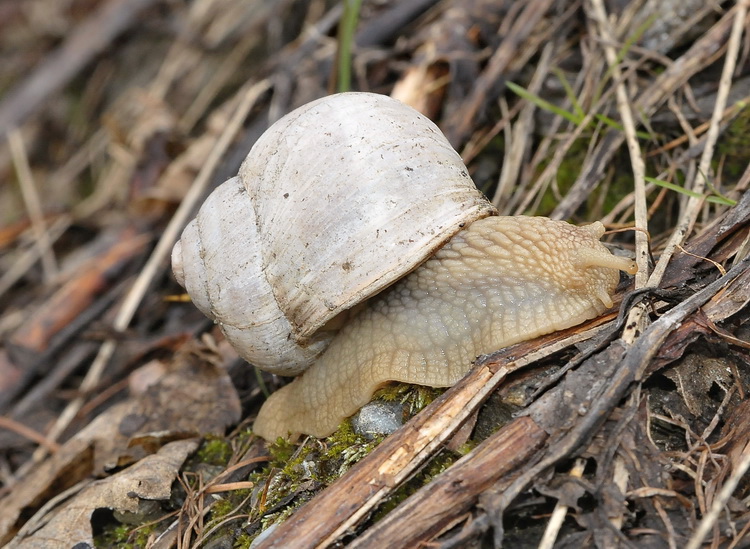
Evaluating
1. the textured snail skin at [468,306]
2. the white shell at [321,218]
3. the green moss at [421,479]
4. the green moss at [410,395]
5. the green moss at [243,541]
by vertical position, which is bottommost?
the green moss at [243,541]

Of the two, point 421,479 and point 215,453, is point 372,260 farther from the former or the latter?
point 215,453

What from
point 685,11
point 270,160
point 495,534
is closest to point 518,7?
point 685,11

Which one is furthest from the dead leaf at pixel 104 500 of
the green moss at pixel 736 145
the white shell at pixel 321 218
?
the green moss at pixel 736 145

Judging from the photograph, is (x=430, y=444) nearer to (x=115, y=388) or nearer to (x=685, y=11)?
Result: (x=115, y=388)

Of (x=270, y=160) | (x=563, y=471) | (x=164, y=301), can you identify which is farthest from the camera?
(x=164, y=301)

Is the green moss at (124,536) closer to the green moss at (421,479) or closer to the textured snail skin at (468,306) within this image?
the textured snail skin at (468,306)

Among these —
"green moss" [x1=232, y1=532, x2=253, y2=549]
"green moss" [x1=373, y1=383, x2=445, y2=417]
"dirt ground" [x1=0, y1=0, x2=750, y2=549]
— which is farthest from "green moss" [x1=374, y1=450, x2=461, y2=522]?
"green moss" [x1=232, y1=532, x2=253, y2=549]
